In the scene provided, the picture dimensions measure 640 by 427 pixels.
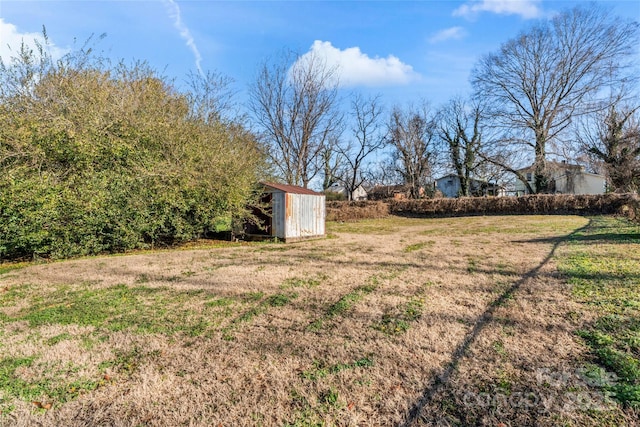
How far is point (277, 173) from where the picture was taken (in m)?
14.3

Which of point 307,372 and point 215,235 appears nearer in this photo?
point 307,372

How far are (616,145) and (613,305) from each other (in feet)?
100

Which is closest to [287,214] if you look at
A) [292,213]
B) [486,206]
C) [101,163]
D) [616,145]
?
[292,213]

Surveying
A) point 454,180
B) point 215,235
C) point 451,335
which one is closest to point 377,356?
point 451,335

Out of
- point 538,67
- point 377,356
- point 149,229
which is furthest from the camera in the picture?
point 538,67

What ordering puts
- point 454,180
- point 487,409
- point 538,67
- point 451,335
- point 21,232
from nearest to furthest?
point 487,409 < point 451,335 < point 21,232 < point 538,67 < point 454,180

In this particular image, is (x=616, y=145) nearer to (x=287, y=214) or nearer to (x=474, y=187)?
(x=474, y=187)

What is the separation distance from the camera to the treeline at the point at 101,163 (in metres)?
7.15

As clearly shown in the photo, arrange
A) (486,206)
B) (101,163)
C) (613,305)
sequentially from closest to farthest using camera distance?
(613,305), (101,163), (486,206)

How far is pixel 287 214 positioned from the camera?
10.6 m

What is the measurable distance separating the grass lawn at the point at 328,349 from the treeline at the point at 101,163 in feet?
7.66

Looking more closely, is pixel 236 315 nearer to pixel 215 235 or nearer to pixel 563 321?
pixel 563 321

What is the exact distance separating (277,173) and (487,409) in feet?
42.7

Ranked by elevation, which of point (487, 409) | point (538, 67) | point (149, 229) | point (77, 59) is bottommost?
point (487, 409)
